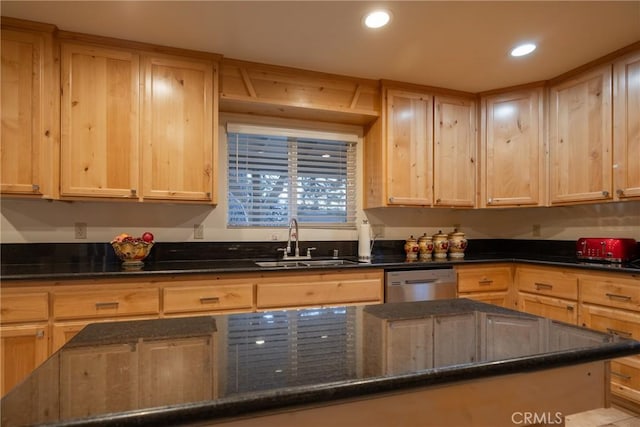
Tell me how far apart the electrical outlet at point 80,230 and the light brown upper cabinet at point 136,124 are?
1.25 ft

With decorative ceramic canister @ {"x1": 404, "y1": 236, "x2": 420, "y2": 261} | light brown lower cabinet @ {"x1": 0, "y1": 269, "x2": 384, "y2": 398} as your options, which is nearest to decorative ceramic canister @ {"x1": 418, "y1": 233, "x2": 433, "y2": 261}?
decorative ceramic canister @ {"x1": 404, "y1": 236, "x2": 420, "y2": 261}

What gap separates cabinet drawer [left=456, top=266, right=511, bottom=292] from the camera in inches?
115

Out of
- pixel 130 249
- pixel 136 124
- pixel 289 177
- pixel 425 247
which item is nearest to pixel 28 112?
pixel 136 124

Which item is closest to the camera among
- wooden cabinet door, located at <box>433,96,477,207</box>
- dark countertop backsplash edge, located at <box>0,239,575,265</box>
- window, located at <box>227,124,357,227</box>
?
dark countertop backsplash edge, located at <box>0,239,575,265</box>

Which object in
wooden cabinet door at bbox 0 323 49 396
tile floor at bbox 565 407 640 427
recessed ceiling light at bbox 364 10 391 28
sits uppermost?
recessed ceiling light at bbox 364 10 391 28

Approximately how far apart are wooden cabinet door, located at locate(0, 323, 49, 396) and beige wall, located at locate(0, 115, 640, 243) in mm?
780

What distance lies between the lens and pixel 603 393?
2.77 ft

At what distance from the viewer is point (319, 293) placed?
8.16 feet

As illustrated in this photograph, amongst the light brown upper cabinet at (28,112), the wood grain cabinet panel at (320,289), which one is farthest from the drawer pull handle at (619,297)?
the light brown upper cabinet at (28,112)

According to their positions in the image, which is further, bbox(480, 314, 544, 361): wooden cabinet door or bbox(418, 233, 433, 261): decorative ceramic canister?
bbox(418, 233, 433, 261): decorative ceramic canister

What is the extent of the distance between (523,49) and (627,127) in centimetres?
93

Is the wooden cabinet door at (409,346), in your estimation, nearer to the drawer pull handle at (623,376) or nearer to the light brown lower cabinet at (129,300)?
the light brown lower cabinet at (129,300)

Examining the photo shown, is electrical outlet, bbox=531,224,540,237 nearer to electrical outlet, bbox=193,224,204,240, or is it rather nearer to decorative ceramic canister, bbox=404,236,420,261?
decorative ceramic canister, bbox=404,236,420,261

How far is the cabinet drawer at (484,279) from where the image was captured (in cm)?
291
